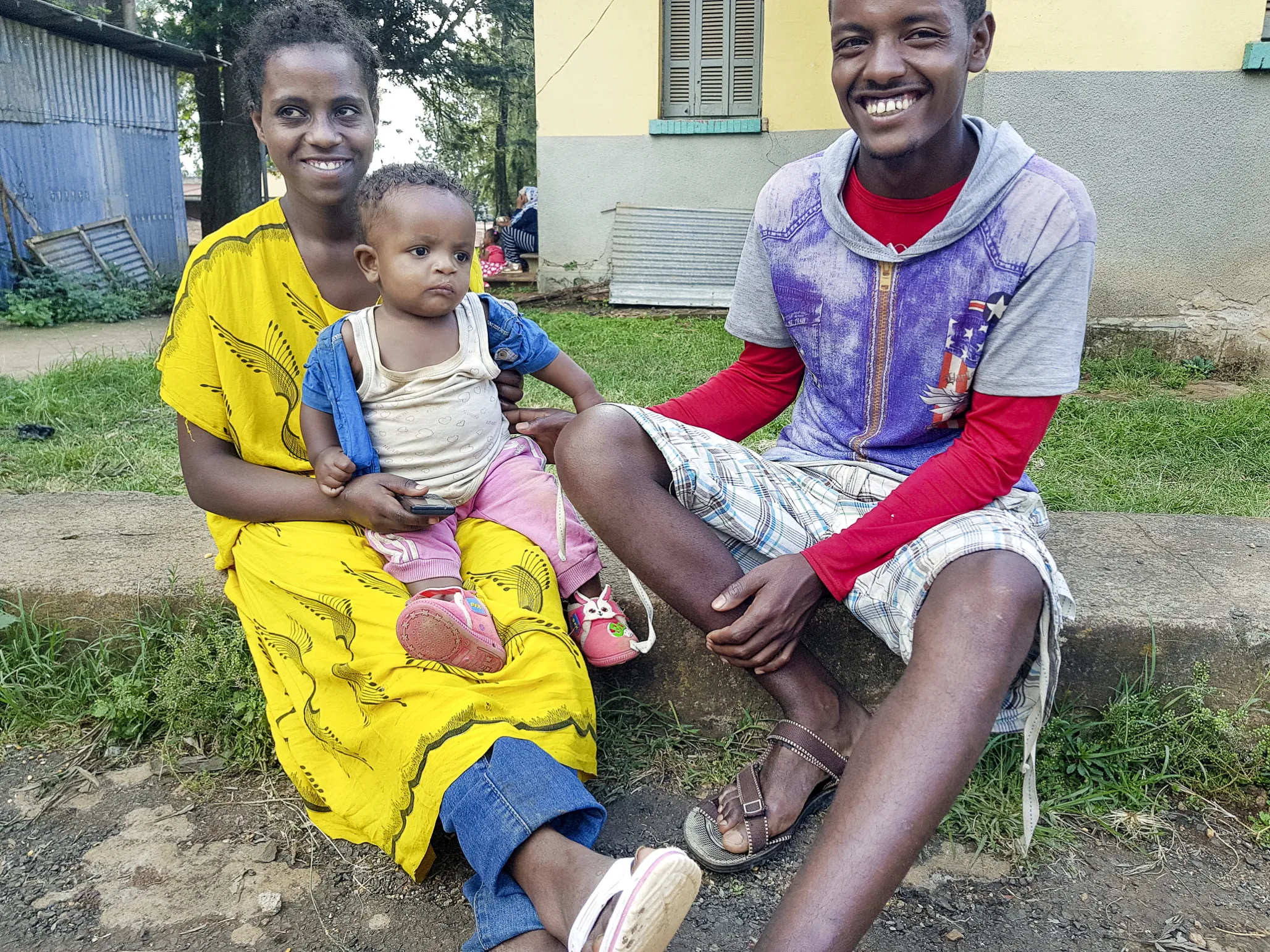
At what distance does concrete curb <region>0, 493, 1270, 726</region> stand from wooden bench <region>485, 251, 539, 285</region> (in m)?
6.73

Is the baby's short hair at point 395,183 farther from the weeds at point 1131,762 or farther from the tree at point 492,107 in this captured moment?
the tree at point 492,107

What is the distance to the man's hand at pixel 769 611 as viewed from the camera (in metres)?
1.68

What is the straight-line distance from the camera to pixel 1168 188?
5.36 meters

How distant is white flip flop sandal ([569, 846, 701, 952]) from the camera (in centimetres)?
124

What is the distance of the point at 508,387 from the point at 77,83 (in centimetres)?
1063

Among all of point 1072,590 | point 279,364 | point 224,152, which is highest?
point 224,152

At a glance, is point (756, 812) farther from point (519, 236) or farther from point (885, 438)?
point (519, 236)

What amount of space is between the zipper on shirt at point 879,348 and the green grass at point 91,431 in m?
2.48

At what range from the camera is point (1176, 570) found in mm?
2287

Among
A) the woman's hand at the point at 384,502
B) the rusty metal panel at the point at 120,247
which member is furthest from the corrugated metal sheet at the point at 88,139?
the woman's hand at the point at 384,502

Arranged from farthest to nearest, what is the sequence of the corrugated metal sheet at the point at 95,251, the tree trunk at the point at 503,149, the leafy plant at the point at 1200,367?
the tree trunk at the point at 503,149
the corrugated metal sheet at the point at 95,251
the leafy plant at the point at 1200,367

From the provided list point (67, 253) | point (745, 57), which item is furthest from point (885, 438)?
point (67, 253)

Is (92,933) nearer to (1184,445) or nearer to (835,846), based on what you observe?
(835,846)

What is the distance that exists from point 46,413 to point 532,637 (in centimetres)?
359
